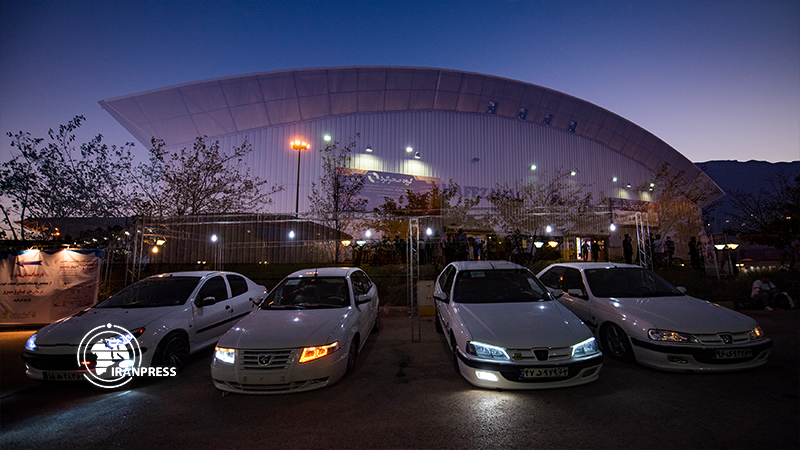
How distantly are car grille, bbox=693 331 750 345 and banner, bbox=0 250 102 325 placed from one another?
12331 millimetres

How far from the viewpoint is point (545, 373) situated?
11.5 ft

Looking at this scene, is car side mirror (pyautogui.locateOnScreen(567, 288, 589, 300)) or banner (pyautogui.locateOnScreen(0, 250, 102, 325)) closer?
car side mirror (pyautogui.locateOnScreen(567, 288, 589, 300))

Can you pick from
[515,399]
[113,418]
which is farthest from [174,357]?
[515,399]

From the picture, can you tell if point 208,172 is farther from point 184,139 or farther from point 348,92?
point 348,92

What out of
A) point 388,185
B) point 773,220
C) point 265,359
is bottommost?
point 265,359

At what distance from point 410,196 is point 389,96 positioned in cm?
771

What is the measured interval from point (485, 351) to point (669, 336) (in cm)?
252

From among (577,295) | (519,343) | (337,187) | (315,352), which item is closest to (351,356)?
(315,352)

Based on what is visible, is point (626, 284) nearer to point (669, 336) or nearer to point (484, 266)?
point (669, 336)

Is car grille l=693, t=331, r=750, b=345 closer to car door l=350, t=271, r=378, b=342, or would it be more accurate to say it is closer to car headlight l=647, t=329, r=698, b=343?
car headlight l=647, t=329, r=698, b=343

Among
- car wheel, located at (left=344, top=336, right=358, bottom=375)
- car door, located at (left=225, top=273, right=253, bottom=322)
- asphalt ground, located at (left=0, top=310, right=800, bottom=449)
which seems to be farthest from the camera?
car door, located at (left=225, top=273, right=253, bottom=322)

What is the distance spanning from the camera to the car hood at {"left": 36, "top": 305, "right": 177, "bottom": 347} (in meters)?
4.22

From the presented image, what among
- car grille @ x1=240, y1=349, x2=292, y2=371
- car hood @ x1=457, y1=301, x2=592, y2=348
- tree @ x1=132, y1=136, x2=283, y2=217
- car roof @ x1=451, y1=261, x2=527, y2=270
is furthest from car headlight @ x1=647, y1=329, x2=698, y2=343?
tree @ x1=132, y1=136, x2=283, y2=217

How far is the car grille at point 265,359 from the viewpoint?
3.68 m
